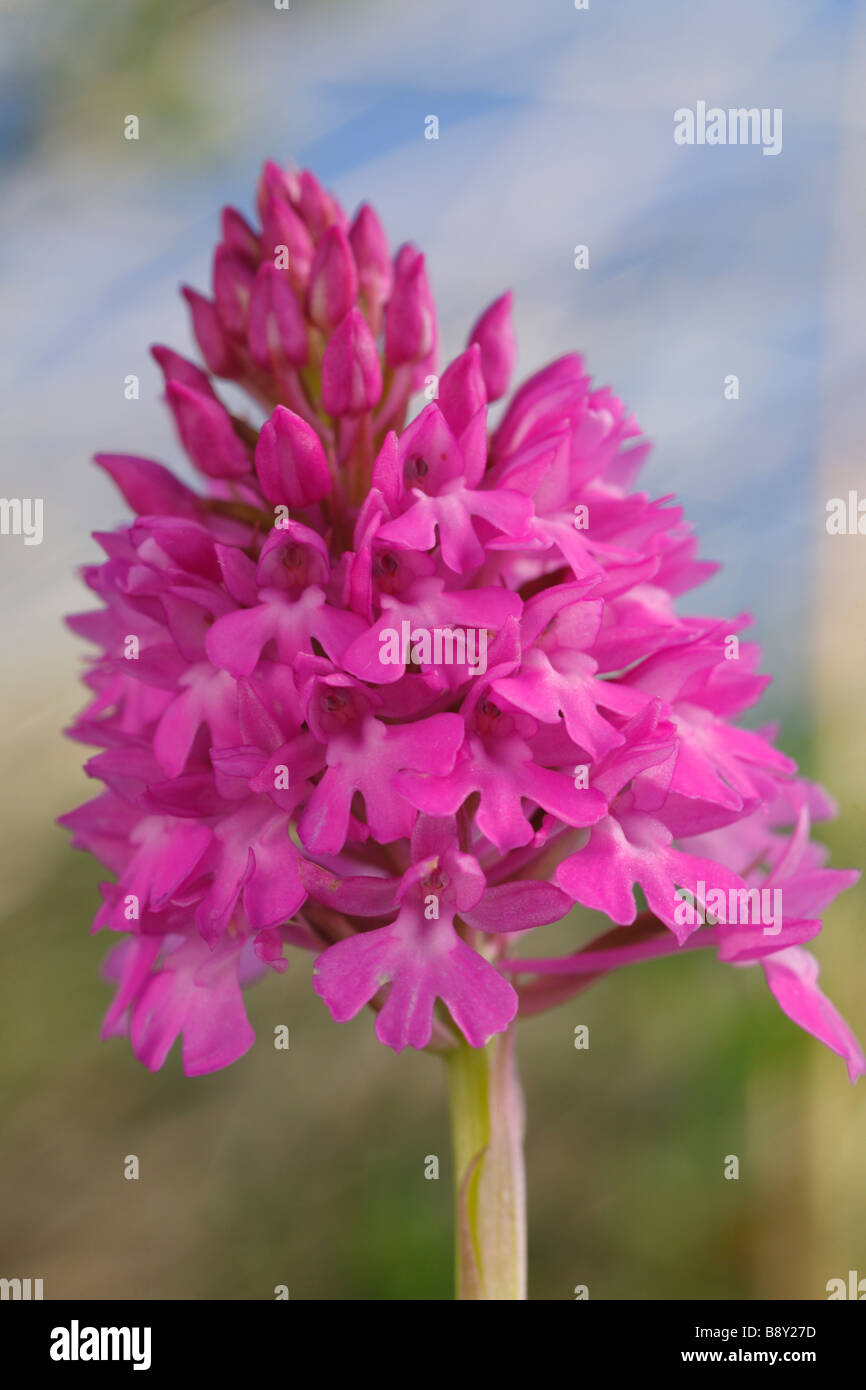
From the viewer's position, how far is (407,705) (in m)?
1.05

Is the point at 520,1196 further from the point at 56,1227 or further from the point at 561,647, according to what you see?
the point at 56,1227

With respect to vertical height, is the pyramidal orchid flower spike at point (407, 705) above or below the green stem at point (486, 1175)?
above

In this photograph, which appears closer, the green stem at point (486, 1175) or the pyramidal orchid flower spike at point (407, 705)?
the pyramidal orchid flower spike at point (407, 705)

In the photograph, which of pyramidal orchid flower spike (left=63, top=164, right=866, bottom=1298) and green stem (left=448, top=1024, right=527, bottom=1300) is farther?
green stem (left=448, top=1024, right=527, bottom=1300)

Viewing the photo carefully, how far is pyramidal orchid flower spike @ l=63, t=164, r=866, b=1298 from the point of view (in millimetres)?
1003

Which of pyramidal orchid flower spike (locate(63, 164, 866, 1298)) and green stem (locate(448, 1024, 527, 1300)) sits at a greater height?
pyramidal orchid flower spike (locate(63, 164, 866, 1298))

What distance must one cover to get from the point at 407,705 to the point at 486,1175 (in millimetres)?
535

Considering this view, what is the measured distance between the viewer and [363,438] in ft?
3.98

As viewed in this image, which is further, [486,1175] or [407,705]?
[486,1175]

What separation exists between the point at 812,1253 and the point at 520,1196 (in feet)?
4.40

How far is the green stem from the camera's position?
122 cm

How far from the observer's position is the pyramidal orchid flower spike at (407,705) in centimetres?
100
